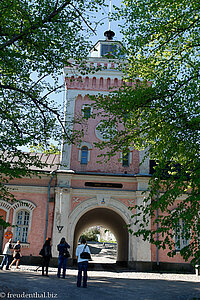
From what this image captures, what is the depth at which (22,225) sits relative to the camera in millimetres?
19141

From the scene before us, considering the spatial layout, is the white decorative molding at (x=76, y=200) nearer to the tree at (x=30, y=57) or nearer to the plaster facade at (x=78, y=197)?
the plaster facade at (x=78, y=197)

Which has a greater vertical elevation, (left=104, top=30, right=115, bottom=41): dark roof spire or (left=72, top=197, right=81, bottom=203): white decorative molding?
(left=104, top=30, right=115, bottom=41): dark roof spire

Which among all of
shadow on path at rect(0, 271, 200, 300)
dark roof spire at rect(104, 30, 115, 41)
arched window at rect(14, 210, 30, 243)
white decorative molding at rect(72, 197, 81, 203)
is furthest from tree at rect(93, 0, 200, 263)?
dark roof spire at rect(104, 30, 115, 41)

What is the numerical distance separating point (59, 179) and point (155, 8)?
11593 millimetres

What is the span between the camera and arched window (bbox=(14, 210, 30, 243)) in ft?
62.2

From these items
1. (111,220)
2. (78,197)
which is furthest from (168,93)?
(111,220)

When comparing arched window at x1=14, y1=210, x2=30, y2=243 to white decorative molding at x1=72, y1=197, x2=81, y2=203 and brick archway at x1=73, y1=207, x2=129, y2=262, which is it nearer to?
white decorative molding at x1=72, y1=197, x2=81, y2=203

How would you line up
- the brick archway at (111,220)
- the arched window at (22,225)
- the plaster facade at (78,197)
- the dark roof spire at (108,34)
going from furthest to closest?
the dark roof spire at (108,34)
the brick archway at (111,220)
the arched window at (22,225)
the plaster facade at (78,197)

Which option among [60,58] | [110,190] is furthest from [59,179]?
[60,58]

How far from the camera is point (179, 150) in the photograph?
10.7 metres

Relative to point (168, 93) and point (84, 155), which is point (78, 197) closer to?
point (84, 155)

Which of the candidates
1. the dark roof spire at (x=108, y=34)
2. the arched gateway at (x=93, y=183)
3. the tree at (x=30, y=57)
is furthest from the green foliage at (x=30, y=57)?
the dark roof spire at (x=108, y=34)

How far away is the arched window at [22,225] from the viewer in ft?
62.2

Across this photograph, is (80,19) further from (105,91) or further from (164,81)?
(105,91)
